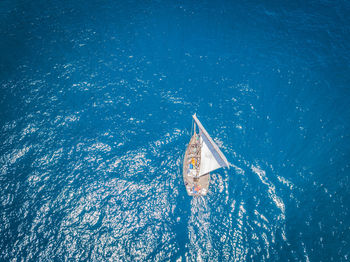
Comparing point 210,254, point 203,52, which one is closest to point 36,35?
point 203,52

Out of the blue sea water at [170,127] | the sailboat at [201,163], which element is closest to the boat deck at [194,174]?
the sailboat at [201,163]

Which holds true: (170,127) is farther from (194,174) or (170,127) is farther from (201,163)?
(194,174)

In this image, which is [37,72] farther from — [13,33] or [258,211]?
[258,211]

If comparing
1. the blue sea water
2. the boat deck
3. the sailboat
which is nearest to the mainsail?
the sailboat

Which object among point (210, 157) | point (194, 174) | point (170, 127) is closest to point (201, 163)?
point (210, 157)

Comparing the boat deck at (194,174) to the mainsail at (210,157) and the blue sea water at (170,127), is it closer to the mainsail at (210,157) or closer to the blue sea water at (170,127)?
the mainsail at (210,157)

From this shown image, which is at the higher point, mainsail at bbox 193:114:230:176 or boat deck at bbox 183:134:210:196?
mainsail at bbox 193:114:230:176

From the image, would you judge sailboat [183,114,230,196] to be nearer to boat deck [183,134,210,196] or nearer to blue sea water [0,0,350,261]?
boat deck [183,134,210,196]
